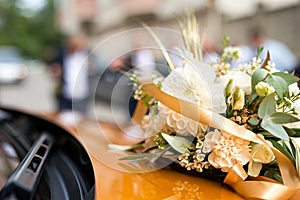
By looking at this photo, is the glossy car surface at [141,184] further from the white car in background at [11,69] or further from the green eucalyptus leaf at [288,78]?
the white car in background at [11,69]

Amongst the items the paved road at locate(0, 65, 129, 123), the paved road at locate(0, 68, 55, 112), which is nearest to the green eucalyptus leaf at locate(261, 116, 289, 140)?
the paved road at locate(0, 65, 129, 123)

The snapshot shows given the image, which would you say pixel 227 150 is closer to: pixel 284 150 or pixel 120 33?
pixel 284 150

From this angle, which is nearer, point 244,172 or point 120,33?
point 244,172

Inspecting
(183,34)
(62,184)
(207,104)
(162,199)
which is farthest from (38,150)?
(183,34)

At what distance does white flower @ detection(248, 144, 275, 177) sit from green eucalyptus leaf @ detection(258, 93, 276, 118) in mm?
109

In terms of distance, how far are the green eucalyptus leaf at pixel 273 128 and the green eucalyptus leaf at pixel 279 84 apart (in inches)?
4.4

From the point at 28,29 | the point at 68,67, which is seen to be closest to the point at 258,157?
the point at 68,67

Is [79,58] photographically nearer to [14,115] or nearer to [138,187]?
[14,115]

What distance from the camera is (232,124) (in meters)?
1.29

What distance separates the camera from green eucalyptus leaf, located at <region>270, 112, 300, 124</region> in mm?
1264

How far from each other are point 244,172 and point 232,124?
0.53 ft

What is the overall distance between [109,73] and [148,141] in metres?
0.52

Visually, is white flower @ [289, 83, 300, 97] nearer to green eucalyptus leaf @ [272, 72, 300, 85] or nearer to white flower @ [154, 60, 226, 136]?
green eucalyptus leaf @ [272, 72, 300, 85]

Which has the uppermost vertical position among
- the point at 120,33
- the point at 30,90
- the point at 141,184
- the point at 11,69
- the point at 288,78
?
the point at 120,33
